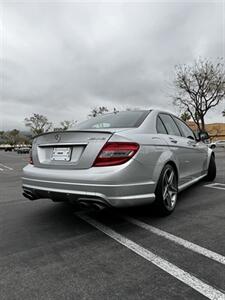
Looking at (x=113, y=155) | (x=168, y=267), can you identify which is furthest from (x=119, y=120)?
(x=168, y=267)

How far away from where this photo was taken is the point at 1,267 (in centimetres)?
228

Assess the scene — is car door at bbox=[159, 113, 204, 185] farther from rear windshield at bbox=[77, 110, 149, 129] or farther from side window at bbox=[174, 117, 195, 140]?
rear windshield at bbox=[77, 110, 149, 129]

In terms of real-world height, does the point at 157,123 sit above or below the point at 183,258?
above

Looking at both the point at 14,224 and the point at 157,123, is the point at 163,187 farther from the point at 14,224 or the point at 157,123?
the point at 14,224

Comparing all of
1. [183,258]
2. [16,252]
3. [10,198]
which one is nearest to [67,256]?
[16,252]

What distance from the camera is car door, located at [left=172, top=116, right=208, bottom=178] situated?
15.4 feet

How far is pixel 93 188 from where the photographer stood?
2.73 metres

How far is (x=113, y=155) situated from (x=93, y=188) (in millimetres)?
437

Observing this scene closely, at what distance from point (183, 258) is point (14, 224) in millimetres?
2374

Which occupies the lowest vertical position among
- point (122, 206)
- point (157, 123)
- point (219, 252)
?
point (219, 252)

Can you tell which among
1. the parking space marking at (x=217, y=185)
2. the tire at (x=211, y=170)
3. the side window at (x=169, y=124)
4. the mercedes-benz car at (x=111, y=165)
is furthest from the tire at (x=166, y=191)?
the tire at (x=211, y=170)

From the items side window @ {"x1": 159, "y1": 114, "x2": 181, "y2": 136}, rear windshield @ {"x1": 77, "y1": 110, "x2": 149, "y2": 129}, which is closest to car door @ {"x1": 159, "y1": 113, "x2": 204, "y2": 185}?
side window @ {"x1": 159, "y1": 114, "x2": 181, "y2": 136}

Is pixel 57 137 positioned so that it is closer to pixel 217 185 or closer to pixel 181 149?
pixel 181 149

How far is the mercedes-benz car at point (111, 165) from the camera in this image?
Answer: 9.07 ft
